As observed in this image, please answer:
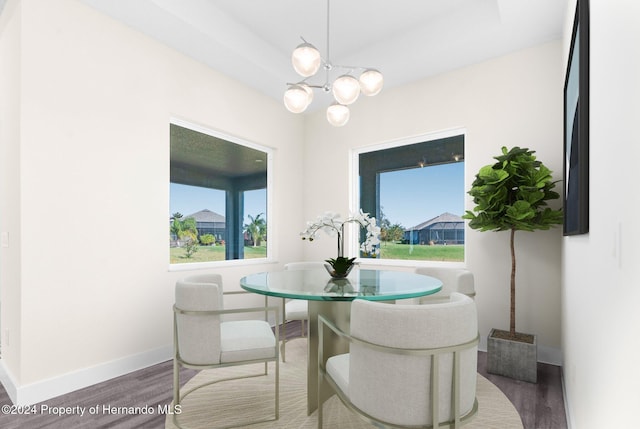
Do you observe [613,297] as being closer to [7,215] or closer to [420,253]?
[420,253]

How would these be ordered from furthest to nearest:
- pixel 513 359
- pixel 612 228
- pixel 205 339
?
pixel 513 359 → pixel 205 339 → pixel 612 228

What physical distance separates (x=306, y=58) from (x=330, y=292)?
1.49m

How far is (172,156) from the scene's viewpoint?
→ 134 inches

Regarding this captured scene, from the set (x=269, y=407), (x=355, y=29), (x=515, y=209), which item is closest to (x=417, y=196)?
(x=515, y=209)

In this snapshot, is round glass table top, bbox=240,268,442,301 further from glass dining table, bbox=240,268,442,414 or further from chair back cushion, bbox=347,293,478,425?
chair back cushion, bbox=347,293,478,425

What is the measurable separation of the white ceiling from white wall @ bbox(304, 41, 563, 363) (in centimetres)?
18

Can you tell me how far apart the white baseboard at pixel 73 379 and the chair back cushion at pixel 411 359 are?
91.8 inches

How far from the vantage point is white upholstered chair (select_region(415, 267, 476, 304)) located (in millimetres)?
2562

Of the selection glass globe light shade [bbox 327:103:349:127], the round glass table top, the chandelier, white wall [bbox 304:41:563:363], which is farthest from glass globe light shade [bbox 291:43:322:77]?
white wall [bbox 304:41:563:363]

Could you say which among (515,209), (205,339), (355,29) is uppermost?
(355,29)

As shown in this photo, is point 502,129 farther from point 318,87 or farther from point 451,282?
point 318,87

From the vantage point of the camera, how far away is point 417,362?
1309 mm

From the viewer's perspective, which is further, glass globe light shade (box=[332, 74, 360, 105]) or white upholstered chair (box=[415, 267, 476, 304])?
white upholstered chair (box=[415, 267, 476, 304])

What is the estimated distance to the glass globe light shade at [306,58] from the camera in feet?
7.36
